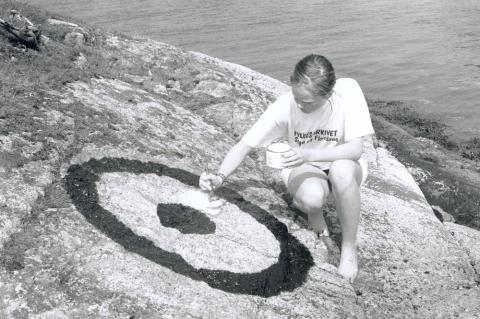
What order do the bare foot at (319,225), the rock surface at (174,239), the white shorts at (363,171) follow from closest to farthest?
the rock surface at (174,239) → the white shorts at (363,171) → the bare foot at (319,225)

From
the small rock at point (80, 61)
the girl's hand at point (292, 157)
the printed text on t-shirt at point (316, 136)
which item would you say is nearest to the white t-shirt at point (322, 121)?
the printed text on t-shirt at point (316, 136)

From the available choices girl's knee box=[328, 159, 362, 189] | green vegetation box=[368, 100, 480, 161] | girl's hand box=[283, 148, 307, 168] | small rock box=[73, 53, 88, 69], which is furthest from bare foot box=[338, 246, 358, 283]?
green vegetation box=[368, 100, 480, 161]

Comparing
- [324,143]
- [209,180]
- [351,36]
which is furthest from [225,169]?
[351,36]

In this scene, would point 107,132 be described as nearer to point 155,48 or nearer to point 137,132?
point 137,132

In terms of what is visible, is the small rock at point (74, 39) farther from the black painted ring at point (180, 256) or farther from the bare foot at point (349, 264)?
the bare foot at point (349, 264)

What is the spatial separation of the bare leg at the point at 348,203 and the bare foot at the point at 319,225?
0.49 m

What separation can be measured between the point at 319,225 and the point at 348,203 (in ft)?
2.62

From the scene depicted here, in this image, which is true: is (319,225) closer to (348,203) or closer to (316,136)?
(348,203)

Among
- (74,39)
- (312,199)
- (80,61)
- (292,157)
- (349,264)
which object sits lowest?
(349,264)

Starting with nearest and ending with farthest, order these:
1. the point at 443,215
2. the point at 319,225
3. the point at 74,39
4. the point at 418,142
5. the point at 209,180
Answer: the point at 209,180, the point at 319,225, the point at 443,215, the point at 74,39, the point at 418,142

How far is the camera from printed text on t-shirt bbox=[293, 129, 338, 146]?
570cm

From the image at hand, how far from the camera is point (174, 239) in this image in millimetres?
5461

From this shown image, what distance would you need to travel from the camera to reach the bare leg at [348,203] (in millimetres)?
5422

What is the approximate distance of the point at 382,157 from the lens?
32.6ft
